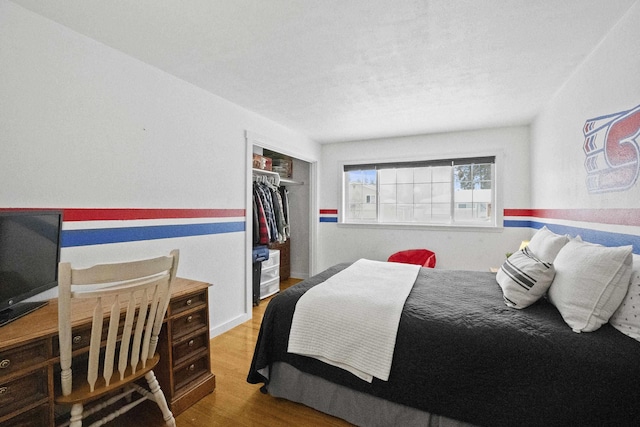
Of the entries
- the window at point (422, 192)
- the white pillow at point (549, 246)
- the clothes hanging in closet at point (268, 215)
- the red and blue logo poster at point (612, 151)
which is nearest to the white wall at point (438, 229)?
the window at point (422, 192)

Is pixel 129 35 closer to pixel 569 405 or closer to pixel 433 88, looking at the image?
pixel 433 88

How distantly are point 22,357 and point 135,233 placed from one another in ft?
3.64

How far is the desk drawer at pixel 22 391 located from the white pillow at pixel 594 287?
2.40 m

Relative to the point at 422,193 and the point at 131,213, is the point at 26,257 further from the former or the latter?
the point at 422,193

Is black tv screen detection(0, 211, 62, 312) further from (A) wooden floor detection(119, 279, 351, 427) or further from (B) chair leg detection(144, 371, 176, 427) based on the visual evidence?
(A) wooden floor detection(119, 279, 351, 427)

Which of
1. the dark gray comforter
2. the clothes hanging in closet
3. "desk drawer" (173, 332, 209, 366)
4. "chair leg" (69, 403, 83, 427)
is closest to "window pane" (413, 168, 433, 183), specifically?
the clothes hanging in closet

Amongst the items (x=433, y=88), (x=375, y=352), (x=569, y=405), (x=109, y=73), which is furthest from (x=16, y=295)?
(x=433, y=88)

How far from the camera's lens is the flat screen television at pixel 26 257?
1.33 metres

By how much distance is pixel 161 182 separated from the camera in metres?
2.37

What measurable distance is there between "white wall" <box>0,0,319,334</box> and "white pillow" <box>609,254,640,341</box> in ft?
9.38

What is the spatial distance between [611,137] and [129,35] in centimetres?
314

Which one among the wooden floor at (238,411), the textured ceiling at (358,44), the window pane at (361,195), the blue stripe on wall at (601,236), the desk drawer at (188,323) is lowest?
the wooden floor at (238,411)

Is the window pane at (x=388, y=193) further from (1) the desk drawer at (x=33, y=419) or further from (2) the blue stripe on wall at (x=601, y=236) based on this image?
(1) the desk drawer at (x=33, y=419)

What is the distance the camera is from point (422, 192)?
4.38 metres
